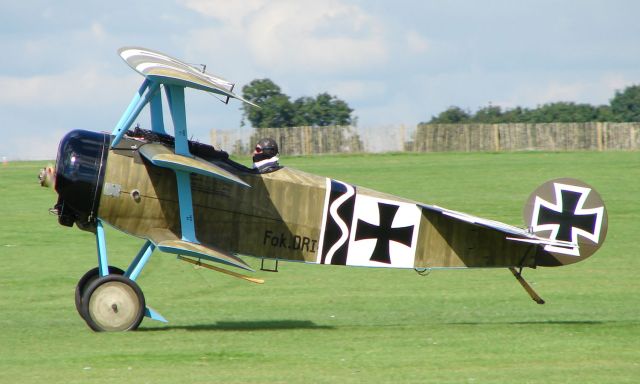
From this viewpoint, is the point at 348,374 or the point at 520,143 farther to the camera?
the point at 520,143

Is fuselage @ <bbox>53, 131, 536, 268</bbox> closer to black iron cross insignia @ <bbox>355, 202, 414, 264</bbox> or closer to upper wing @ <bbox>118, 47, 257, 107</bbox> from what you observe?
black iron cross insignia @ <bbox>355, 202, 414, 264</bbox>

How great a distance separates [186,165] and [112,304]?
1860mm

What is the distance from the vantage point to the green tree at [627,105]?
234 ft

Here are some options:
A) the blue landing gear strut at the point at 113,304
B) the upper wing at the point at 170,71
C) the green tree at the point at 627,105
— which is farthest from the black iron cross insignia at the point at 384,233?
the green tree at the point at 627,105

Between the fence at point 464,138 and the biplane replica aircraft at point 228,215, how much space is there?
38087mm

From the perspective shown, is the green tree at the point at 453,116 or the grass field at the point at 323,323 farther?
the green tree at the point at 453,116

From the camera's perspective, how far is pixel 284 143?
50469 millimetres

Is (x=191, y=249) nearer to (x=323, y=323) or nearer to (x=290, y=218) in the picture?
(x=290, y=218)

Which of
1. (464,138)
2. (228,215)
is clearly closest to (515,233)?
(228,215)

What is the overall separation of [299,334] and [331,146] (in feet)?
129

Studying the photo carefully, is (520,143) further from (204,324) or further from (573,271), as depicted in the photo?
(204,324)

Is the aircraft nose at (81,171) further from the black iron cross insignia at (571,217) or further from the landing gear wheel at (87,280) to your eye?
the black iron cross insignia at (571,217)

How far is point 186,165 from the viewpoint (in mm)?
11227

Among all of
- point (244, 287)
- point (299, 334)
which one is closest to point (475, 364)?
point (299, 334)
